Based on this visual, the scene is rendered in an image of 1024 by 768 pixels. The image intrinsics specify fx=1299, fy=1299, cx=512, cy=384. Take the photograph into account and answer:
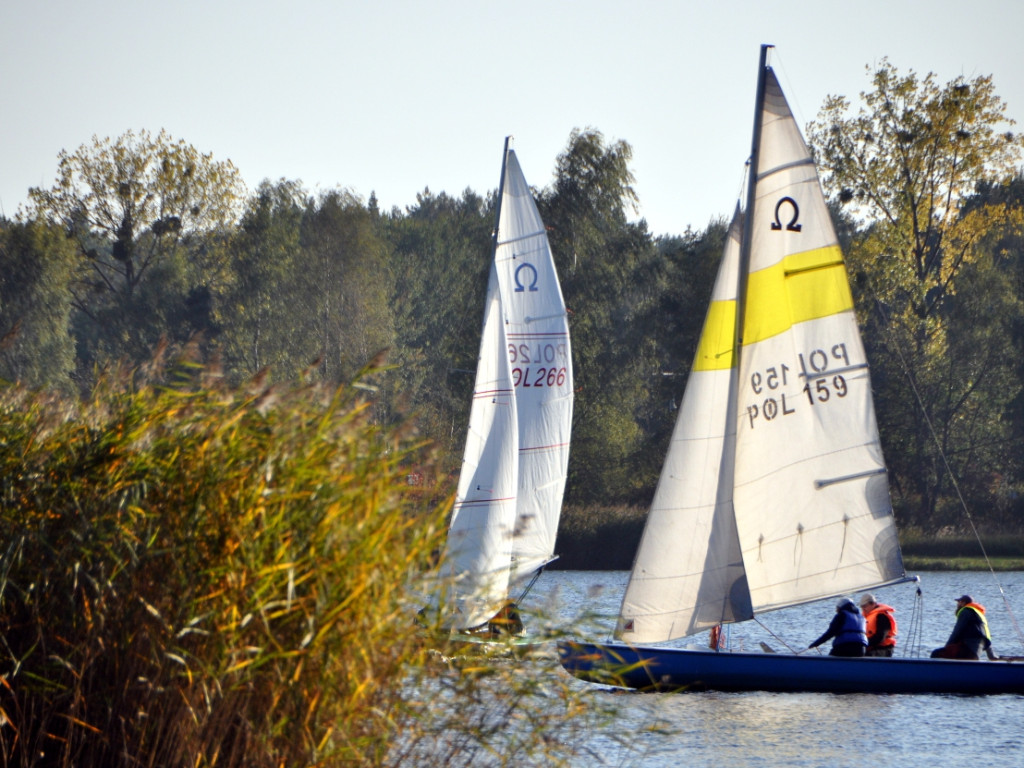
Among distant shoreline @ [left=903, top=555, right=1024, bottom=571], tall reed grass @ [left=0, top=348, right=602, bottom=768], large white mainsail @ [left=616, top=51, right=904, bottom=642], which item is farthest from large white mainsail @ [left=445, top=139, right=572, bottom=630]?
distant shoreline @ [left=903, top=555, right=1024, bottom=571]

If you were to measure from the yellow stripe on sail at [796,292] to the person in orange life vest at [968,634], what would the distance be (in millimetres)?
3639

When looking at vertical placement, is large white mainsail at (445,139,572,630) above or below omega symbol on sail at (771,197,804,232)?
below

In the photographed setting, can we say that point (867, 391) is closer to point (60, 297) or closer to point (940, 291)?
point (940, 291)

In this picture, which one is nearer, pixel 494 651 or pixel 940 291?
pixel 494 651

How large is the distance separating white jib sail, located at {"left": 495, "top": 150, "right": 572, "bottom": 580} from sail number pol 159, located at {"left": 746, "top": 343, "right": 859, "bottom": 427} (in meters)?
5.80

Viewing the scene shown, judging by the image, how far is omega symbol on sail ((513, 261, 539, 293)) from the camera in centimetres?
1967

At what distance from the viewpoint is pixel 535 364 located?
20.0m

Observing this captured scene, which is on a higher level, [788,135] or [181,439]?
[788,135]

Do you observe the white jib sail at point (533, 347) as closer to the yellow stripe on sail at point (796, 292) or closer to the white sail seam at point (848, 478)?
the yellow stripe on sail at point (796, 292)

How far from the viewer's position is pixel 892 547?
568 inches

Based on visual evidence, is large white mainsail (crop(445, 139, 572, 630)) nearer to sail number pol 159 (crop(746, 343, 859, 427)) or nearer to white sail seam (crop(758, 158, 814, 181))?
sail number pol 159 (crop(746, 343, 859, 427))

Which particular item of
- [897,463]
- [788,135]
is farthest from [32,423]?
[897,463]

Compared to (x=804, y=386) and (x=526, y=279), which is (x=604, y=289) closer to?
(x=526, y=279)

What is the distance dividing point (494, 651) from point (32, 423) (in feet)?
8.19
